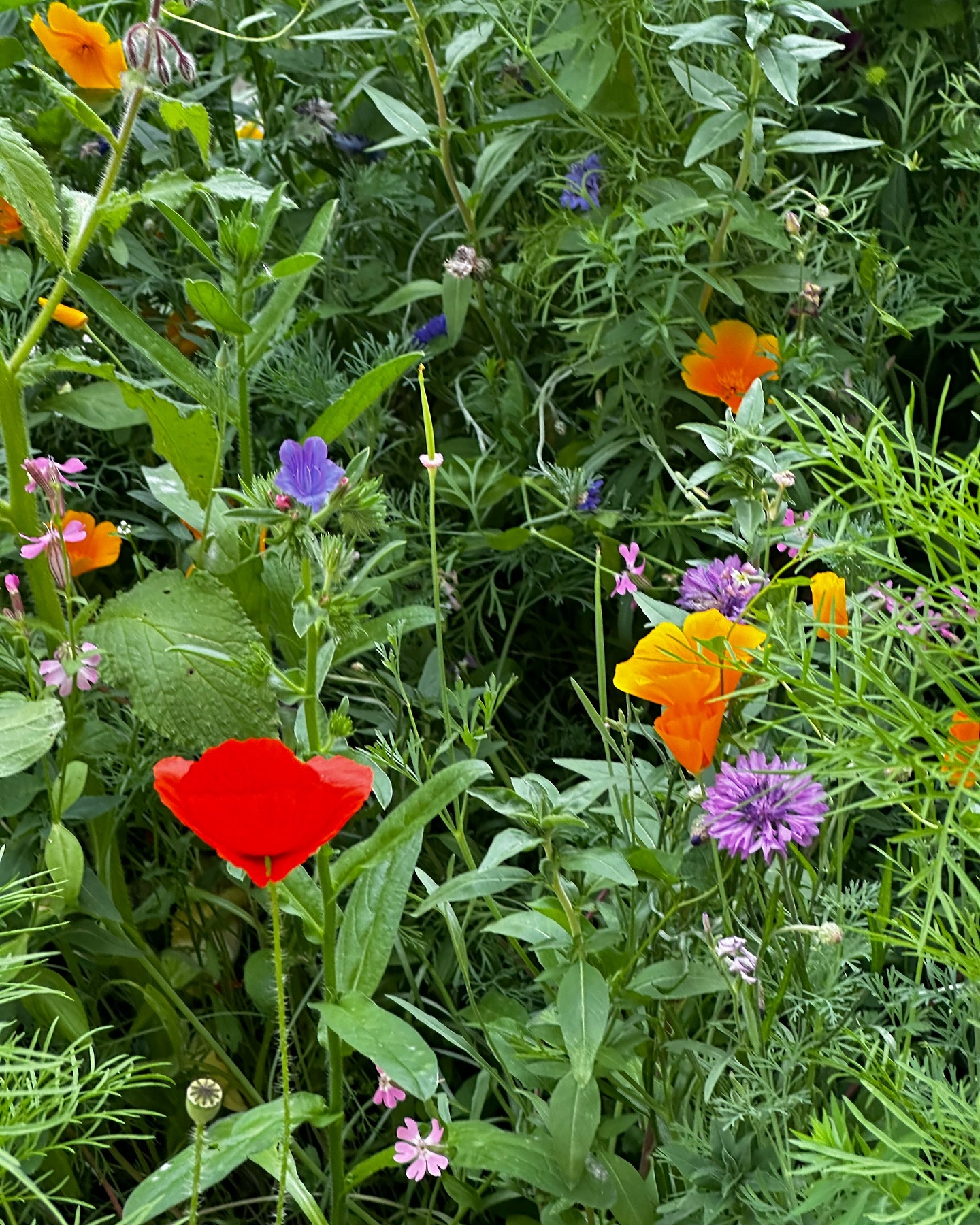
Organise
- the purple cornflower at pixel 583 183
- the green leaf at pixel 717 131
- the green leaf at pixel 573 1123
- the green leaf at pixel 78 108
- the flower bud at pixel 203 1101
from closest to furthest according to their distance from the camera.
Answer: the flower bud at pixel 203 1101 < the green leaf at pixel 573 1123 < the green leaf at pixel 78 108 < the green leaf at pixel 717 131 < the purple cornflower at pixel 583 183

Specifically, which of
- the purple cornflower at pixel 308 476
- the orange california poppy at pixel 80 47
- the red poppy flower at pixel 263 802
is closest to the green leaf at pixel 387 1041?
the red poppy flower at pixel 263 802

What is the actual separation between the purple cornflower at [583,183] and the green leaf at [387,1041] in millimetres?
645

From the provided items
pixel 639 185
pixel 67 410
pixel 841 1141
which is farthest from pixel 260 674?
pixel 639 185

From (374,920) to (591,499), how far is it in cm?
41

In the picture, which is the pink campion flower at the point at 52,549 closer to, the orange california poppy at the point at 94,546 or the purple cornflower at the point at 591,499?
the orange california poppy at the point at 94,546

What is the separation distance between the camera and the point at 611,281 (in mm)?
886

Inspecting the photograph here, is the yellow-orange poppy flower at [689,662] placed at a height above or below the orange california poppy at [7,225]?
below

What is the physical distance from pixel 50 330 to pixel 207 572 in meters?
0.41

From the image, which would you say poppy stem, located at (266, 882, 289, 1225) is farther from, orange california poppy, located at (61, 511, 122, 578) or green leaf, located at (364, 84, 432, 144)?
green leaf, located at (364, 84, 432, 144)

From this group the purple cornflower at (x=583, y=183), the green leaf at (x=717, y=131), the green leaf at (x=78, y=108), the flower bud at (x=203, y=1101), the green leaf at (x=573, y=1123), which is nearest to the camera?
the flower bud at (x=203, y=1101)

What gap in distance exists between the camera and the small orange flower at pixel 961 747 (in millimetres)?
540

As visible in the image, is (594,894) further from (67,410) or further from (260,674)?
(67,410)

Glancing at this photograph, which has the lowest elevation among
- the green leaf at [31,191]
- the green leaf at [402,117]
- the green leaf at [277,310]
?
the green leaf at [277,310]

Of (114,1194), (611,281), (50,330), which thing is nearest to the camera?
(114,1194)
